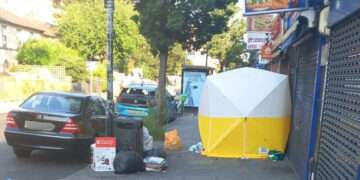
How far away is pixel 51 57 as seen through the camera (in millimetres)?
41531

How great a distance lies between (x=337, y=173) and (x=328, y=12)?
2189 millimetres

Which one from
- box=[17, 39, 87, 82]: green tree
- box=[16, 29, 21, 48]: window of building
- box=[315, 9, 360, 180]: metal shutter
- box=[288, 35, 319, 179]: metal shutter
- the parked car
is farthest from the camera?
box=[16, 29, 21, 48]: window of building

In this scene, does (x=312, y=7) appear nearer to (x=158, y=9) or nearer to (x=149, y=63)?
(x=158, y=9)

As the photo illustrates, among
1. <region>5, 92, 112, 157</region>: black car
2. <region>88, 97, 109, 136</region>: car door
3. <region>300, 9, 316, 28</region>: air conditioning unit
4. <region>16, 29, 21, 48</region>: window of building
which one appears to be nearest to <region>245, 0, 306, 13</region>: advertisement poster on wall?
<region>300, 9, 316, 28</region>: air conditioning unit

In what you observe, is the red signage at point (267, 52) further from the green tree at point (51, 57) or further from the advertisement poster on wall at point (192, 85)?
the green tree at point (51, 57)

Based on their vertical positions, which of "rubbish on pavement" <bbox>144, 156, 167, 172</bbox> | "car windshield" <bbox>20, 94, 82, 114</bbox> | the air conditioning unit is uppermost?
the air conditioning unit

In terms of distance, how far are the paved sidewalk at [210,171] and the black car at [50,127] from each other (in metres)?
0.71

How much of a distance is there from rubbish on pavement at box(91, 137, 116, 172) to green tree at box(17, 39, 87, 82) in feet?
112

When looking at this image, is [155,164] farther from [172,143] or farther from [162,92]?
[162,92]

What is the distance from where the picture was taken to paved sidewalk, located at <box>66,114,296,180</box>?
8.55 meters

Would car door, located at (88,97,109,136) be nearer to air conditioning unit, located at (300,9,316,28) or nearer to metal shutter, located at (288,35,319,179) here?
metal shutter, located at (288,35,319,179)

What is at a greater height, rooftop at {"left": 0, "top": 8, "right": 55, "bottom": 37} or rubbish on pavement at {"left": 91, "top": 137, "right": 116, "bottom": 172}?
rooftop at {"left": 0, "top": 8, "right": 55, "bottom": 37}

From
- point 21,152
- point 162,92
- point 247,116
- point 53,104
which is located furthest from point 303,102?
point 162,92

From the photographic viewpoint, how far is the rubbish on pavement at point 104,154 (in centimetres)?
884
